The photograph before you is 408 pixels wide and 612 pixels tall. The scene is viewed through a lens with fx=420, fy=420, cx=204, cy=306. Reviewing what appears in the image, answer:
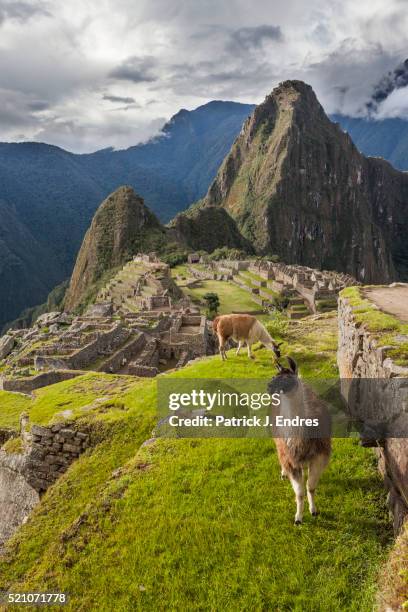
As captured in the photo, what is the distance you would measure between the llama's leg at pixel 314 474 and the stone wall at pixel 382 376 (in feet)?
2.36

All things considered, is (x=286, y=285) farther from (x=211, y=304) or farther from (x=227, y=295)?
(x=211, y=304)

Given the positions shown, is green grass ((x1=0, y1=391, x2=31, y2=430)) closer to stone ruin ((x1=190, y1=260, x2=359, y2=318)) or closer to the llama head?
the llama head

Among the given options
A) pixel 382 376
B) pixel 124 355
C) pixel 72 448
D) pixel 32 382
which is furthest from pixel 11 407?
pixel 382 376

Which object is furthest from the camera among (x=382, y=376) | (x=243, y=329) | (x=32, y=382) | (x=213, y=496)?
(x=32, y=382)

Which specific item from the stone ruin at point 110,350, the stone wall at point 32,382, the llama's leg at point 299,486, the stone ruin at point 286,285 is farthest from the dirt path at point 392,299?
the stone ruin at point 286,285

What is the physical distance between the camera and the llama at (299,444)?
4.62 m

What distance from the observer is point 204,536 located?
4.80 m

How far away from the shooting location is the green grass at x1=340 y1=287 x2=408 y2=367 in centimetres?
508

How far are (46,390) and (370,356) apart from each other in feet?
29.9

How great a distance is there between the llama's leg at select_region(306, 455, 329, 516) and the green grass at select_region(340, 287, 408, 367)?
1395 millimetres

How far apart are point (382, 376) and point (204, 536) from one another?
2.78 metres

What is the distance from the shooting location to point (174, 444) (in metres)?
A: 6.76

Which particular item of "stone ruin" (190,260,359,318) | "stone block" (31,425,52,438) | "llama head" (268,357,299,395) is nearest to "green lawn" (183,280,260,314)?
"stone ruin" (190,260,359,318)

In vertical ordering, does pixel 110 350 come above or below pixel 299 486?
below
